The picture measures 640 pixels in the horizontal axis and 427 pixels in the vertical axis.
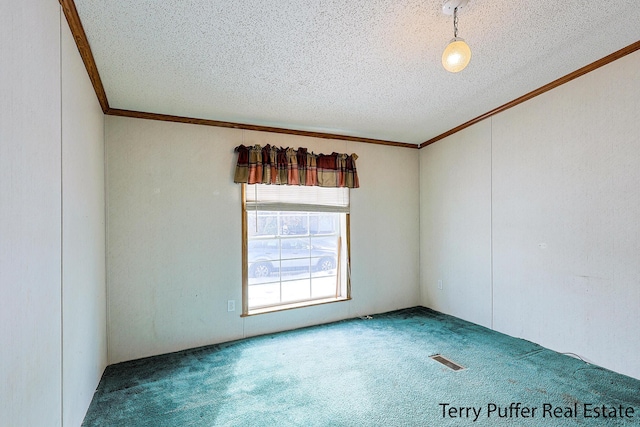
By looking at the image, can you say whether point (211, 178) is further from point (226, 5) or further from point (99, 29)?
point (226, 5)

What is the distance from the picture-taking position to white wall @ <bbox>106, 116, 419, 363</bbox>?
2.80 m

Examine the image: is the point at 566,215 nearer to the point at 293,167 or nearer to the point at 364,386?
the point at 364,386

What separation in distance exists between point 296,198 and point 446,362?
2.22 m

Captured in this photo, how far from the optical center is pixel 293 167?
11.3 feet

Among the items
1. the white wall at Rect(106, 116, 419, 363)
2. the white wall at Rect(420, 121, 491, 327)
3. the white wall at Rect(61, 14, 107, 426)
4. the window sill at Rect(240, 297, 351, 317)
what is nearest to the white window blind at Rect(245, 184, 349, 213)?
the white wall at Rect(106, 116, 419, 363)

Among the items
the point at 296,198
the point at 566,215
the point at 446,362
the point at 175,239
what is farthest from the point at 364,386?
the point at 566,215

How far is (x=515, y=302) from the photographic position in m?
3.12
